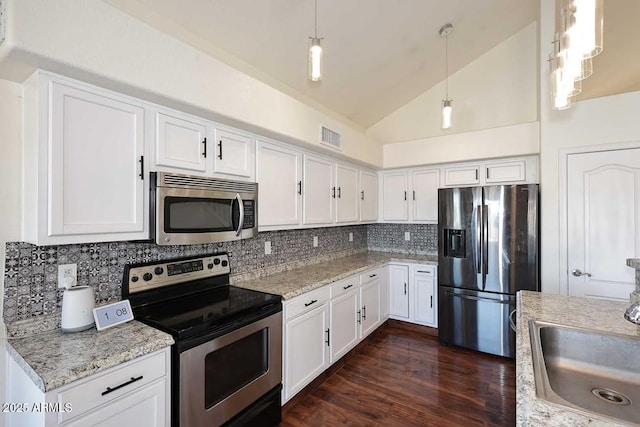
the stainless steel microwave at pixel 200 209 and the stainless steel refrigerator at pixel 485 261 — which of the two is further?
the stainless steel refrigerator at pixel 485 261

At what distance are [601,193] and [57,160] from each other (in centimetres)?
395

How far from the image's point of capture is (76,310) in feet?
4.92

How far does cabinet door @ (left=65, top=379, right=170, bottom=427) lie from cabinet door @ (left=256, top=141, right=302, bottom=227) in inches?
51.1

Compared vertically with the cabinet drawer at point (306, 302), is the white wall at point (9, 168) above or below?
above

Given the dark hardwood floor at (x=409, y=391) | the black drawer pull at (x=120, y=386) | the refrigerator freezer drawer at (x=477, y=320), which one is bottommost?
the dark hardwood floor at (x=409, y=391)

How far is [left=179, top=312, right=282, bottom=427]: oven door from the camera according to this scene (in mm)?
1547

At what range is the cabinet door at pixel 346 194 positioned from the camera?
3.47 m

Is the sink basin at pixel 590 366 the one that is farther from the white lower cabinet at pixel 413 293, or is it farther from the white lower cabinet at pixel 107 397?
the white lower cabinet at pixel 413 293

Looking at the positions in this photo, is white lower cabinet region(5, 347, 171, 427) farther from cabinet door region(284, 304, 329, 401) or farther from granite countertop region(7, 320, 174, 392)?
cabinet door region(284, 304, 329, 401)

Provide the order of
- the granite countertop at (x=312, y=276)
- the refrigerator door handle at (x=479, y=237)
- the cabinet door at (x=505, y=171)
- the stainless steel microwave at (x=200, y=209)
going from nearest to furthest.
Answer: the stainless steel microwave at (x=200, y=209)
the granite countertop at (x=312, y=276)
the refrigerator door handle at (x=479, y=237)
the cabinet door at (x=505, y=171)

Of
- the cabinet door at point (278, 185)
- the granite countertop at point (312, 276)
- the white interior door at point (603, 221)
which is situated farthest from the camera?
the white interior door at point (603, 221)

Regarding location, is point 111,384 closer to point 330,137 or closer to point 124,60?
point 124,60

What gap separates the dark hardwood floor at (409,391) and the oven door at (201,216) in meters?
1.40

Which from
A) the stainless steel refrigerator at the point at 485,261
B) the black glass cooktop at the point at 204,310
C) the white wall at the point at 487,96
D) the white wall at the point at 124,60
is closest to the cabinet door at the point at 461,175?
the white wall at the point at 487,96
